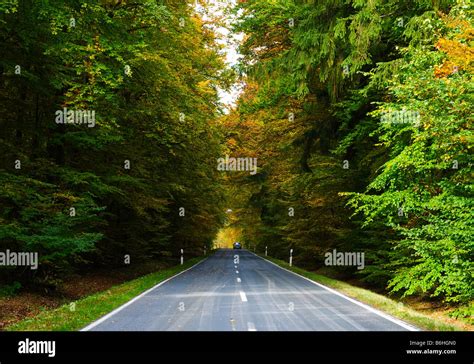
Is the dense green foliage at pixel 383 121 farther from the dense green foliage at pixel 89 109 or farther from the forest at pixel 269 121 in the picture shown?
the dense green foliage at pixel 89 109

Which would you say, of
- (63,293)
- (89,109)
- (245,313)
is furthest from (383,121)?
(63,293)

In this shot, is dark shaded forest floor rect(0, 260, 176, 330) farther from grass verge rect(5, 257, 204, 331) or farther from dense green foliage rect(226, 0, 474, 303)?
dense green foliage rect(226, 0, 474, 303)

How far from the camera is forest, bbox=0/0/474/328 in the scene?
10375mm

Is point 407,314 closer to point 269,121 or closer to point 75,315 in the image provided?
point 75,315

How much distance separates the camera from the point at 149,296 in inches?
522

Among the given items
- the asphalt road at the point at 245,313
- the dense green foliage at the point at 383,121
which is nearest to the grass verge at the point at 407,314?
the asphalt road at the point at 245,313

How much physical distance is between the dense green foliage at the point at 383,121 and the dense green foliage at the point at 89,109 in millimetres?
3626

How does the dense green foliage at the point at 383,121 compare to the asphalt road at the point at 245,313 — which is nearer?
the asphalt road at the point at 245,313

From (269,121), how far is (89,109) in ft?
39.1

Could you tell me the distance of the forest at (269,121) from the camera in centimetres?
1038

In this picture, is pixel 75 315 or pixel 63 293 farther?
pixel 63 293

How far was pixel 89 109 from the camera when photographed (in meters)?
14.7

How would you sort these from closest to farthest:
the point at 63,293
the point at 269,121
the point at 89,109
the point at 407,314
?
the point at 407,314, the point at 89,109, the point at 63,293, the point at 269,121
